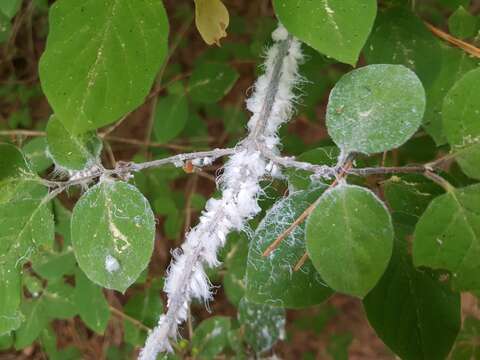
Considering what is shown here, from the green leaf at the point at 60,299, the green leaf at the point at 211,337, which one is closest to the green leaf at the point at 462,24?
the green leaf at the point at 211,337

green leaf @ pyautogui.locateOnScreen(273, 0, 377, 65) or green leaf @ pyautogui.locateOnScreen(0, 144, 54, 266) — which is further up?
green leaf @ pyautogui.locateOnScreen(273, 0, 377, 65)

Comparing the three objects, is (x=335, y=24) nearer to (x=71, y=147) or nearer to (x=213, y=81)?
(x=71, y=147)

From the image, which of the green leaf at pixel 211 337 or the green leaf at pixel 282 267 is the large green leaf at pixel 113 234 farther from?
the green leaf at pixel 211 337

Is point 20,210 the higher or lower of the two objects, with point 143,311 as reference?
higher

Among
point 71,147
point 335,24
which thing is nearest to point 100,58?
point 71,147

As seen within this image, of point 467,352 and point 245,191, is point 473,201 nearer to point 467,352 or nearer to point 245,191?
point 245,191

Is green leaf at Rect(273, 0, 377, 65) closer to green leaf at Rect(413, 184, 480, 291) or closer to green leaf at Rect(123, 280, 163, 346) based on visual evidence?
green leaf at Rect(413, 184, 480, 291)

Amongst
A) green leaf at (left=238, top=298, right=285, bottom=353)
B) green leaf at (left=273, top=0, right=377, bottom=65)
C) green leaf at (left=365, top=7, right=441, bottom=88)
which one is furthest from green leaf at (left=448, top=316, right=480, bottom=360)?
green leaf at (left=273, top=0, right=377, bottom=65)
